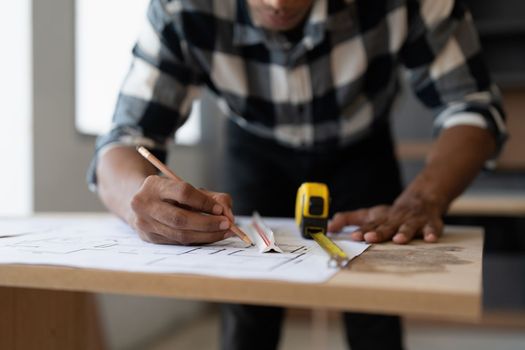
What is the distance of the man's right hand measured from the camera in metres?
0.69

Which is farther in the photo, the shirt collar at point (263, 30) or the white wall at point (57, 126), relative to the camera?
the white wall at point (57, 126)

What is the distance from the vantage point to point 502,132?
3.54 feet

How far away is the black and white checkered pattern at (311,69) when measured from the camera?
111cm

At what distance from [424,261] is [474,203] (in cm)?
182

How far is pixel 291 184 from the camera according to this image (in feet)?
4.27

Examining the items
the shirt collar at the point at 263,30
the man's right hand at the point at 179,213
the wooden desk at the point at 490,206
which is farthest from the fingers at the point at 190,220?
the wooden desk at the point at 490,206

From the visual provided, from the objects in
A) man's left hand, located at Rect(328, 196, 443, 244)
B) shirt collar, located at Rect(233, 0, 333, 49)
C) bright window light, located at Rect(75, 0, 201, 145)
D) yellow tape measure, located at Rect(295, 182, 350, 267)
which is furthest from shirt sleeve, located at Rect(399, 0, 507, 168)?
bright window light, located at Rect(75, 0, 201, 145)

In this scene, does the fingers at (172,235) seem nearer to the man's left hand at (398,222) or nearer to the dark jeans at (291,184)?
the man's left hand at (398,222)

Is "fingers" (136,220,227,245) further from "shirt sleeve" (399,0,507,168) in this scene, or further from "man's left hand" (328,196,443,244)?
"shirt sleeve" (399,0,507,168)

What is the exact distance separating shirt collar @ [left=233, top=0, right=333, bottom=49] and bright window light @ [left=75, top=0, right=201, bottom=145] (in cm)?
78

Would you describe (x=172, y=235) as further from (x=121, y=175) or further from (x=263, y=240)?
(x=121, y=175)

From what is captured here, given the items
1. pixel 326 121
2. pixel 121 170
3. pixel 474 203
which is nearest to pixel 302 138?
pixel 326 121

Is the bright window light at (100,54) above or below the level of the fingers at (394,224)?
above

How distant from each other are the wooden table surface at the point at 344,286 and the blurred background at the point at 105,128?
1.08 meters
